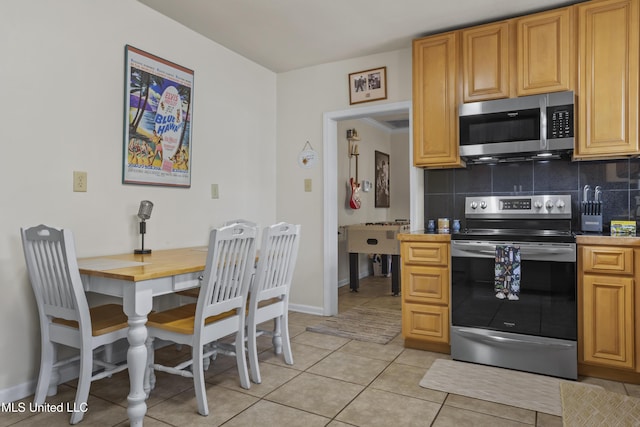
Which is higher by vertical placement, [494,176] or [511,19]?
[511,19]

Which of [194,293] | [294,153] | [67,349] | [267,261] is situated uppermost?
[294,153]

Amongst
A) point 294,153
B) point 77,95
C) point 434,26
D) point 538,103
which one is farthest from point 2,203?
point 538,103

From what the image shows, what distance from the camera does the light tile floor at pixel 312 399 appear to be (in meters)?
2.03

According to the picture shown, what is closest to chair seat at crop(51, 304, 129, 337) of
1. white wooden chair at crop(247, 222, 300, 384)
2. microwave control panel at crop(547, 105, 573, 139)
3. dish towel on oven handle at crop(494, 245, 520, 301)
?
white wooden chair at crop(247, 222, 300, 384)

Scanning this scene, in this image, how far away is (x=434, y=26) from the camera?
3.19 metres

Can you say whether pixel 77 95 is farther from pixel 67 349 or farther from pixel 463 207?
pixel 463 207

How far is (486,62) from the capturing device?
2988 mm

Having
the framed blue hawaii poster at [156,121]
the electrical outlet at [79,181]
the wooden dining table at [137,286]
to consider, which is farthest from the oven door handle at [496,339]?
the electrical outlet at [79,181]

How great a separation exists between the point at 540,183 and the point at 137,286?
2798mm

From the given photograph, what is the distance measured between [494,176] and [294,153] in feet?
6.36

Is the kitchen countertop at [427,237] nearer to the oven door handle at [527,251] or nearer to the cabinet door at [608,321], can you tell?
the oven door handle at [527,251]

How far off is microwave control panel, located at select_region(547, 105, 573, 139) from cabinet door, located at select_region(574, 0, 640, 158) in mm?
72

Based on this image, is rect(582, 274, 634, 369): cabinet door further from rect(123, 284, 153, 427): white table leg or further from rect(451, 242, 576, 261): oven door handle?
rect(123, 284, 153, 427): white table leg

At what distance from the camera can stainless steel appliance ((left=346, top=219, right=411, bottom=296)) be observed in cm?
478
